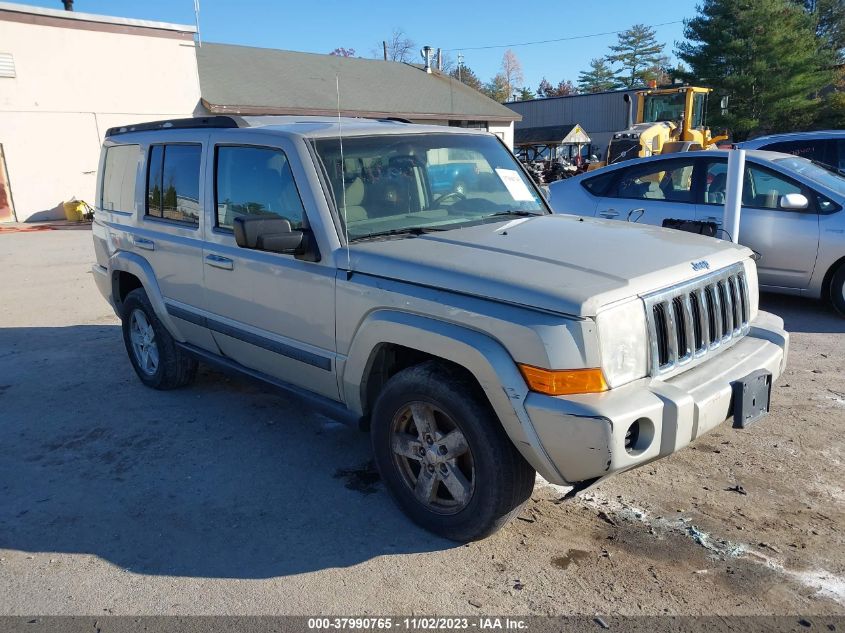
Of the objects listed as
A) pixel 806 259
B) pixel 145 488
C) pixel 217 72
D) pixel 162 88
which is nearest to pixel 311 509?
pixel 145 488

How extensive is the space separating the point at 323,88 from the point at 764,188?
20.6 metres

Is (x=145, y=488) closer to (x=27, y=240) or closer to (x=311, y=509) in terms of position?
(x=311, y=509)

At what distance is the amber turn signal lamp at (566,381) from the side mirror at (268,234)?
4.74 ft

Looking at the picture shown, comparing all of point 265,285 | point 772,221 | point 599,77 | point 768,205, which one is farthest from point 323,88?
point 599,77

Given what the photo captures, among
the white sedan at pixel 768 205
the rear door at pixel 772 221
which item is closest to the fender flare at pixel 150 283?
the white sedan at pixel 768 205

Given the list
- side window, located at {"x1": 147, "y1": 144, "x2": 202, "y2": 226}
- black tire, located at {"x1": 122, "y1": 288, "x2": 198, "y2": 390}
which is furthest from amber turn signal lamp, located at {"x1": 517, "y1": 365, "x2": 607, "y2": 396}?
black tire, located at {"x1": 122, "y1": 288, "x2": 198, "y2": 390}

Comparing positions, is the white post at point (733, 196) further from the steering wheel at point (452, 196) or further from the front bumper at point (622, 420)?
the front bumper at point (622, 420)

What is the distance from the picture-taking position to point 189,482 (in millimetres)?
4090

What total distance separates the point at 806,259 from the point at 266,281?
5.45 m

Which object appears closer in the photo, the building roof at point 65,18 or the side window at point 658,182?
the side window at point 658,182

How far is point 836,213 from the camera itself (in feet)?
22.3

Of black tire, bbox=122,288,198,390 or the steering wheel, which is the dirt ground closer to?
black tire, bbox=122,288,198,390

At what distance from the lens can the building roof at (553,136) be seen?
3781 centimetres

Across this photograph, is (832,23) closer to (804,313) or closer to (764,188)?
(764,188)
